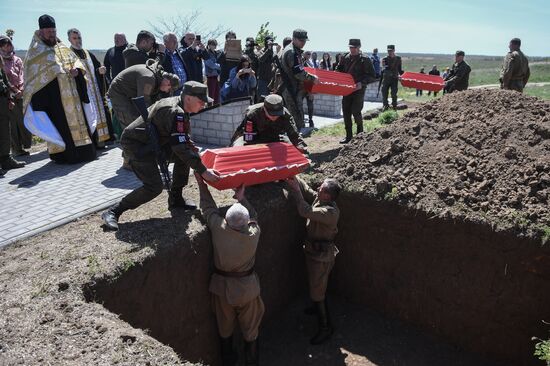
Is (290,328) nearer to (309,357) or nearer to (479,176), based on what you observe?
(309,357)

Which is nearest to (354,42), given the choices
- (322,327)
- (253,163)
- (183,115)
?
(253,163)

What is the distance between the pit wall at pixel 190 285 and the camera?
12.3 ft

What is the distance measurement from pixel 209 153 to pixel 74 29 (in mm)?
4786

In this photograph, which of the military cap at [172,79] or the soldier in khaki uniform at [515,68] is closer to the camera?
the military cap at [172,79]

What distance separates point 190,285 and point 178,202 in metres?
1.12

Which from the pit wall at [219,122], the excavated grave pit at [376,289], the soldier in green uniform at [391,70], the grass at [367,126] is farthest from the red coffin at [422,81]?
the excavated grave pit at [376,289]

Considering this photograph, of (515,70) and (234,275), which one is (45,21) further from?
(515,70)

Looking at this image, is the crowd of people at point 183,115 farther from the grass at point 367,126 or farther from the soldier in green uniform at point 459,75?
the soldier in green uniform at point 459,75

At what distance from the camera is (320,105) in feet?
42.6

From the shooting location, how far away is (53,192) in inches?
233

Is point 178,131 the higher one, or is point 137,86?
point 137,86

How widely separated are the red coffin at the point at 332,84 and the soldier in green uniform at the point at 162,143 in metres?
3.54

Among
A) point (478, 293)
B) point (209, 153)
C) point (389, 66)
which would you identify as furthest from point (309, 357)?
point (389, 66)

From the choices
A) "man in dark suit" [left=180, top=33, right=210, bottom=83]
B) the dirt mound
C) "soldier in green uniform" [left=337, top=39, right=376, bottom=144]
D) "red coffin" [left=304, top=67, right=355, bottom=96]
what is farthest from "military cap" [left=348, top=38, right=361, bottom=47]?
"man in dark suit" [left=180, top=33, right=210, bottom=83]
